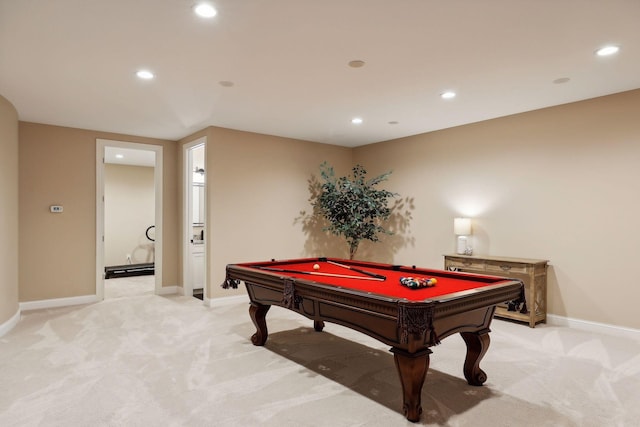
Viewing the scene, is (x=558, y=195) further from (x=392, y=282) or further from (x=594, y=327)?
(x=392, y=282)

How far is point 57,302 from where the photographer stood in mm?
5340

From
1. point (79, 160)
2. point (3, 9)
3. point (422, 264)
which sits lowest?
point (422, 264)

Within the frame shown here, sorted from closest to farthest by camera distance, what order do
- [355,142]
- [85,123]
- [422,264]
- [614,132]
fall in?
[614,132] → [85,123] → [422,264] → [355,142]

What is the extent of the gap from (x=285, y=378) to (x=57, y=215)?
4335mm

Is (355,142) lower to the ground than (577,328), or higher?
higher

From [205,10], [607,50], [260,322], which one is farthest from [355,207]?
[205,10]

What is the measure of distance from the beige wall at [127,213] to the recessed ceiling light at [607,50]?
881 centimetres

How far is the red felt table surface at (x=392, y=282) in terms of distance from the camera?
2510 mm

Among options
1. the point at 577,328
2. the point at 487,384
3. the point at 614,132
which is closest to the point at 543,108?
the point at 614,132

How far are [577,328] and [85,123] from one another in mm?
6509

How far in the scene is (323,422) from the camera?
231 centimetres

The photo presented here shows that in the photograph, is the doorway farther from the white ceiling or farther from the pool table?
the pool table

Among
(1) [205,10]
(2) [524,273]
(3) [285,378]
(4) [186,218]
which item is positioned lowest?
(3) [285,378]

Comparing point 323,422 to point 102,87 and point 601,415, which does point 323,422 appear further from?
point 102,87
